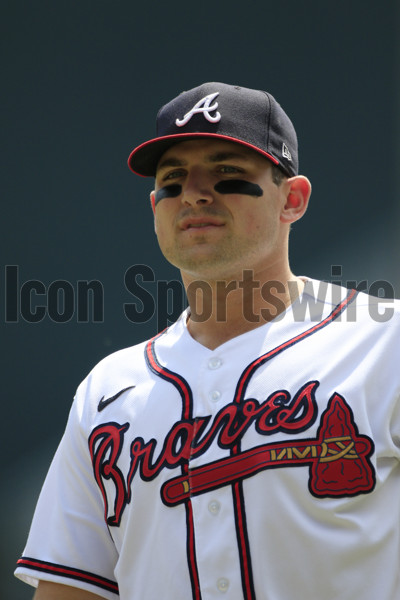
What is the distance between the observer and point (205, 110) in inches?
83.7

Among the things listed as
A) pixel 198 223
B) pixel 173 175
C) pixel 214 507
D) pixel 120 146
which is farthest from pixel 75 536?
pixel 120 146

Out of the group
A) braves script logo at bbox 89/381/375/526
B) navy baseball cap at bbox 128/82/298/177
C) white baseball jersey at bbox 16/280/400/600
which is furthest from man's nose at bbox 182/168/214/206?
braves script logo at bbox 89/381/375/526

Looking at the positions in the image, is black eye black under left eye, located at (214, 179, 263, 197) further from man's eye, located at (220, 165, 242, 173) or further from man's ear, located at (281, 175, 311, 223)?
man's ear, located at (281, 175, 311, 223)

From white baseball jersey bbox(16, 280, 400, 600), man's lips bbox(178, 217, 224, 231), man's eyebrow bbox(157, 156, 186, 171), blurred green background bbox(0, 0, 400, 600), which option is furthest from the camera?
blurred green background bbox(0, 0, 400, 600)

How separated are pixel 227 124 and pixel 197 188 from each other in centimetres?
19

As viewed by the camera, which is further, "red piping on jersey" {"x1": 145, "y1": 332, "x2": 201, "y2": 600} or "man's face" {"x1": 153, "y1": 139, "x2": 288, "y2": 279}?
"man's face" {"x1": 153, "y1": 139, "x2": 288, "y2": 279}

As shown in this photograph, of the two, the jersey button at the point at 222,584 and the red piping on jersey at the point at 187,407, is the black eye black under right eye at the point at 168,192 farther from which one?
the jersey button at the point at 222,584

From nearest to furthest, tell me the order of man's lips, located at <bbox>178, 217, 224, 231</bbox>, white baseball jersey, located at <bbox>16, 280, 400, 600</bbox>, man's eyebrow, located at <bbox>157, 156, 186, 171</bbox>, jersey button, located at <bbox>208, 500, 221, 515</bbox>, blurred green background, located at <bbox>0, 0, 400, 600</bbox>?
white baseball jersey, located at <bbox>16, 280, 400, 600</bbox> < jersey button, located at <bbox>208, 500, 221, 515</bbox> < man's lips, located at <bbox>178, 217, 224, 231</bbox> < man's eyebrow, located at <bbox>157, 156, 186, 171</bbox> < blurred green background, located at <bbox>0, 0, 400, 600</bbox>

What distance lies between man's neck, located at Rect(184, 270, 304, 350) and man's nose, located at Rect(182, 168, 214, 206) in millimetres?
238

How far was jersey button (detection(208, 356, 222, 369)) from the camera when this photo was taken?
208 cm

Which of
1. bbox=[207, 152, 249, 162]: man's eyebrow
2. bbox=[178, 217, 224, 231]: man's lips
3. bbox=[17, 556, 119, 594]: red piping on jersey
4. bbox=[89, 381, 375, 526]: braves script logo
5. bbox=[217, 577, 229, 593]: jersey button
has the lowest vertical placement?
bbox=[17, 556, 119, 594]: red piping on jersey

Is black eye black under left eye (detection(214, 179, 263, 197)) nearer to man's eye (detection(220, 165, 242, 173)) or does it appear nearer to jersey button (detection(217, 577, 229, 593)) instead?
man's eye (detection(220, 165, 242, 173))

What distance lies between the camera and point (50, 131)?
3.71 meters

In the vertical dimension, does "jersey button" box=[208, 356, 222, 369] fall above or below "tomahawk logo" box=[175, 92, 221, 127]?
below
